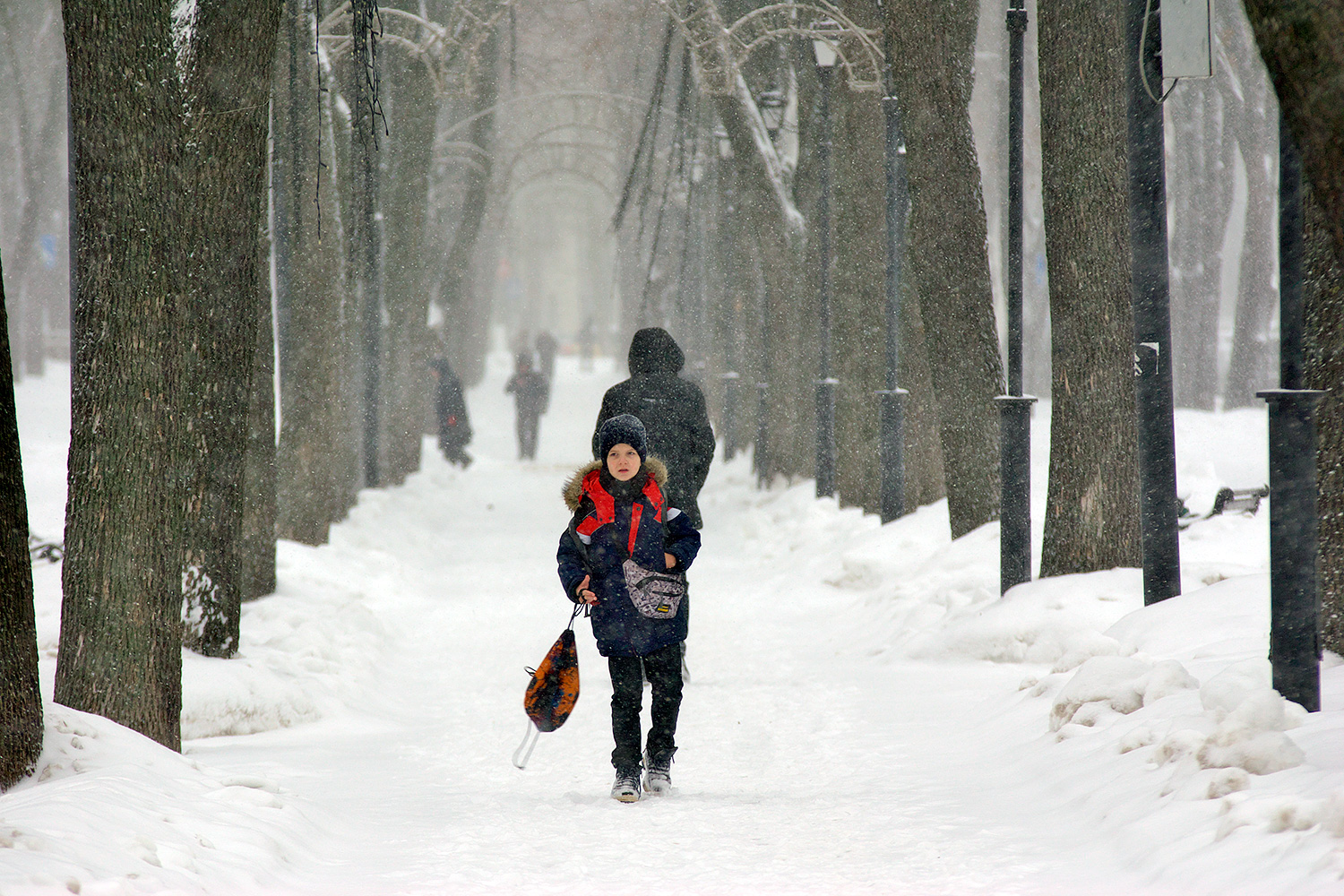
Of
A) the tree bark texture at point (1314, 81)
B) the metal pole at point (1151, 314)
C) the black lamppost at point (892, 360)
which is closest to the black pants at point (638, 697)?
the metal pole at point (1151, 314)

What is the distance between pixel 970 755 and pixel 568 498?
2.01 metres

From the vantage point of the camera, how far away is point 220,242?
231 inches

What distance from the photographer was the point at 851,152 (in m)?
13.9

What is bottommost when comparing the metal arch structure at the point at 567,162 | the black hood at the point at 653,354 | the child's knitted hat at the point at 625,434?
the child's knitted hat at the point at 625,434

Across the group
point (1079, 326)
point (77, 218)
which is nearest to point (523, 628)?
point (1079, 326)

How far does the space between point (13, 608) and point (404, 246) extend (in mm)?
14077

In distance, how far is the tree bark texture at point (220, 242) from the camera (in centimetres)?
553

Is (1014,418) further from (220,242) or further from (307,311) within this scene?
(307,311)

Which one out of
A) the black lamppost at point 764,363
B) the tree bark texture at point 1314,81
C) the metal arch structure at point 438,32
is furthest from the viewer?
the black lamppost at point 764,363

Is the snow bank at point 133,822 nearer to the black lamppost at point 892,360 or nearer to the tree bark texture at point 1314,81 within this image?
the tree bark texture at point 1314,81

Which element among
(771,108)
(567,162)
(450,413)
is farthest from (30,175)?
(567,162)

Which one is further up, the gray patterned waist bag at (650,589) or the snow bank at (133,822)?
the gray patterned waist bag at (650,589)

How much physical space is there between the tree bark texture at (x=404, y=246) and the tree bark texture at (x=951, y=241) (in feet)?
27.5

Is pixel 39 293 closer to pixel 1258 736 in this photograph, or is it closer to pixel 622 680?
pixel 622 680
